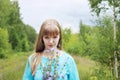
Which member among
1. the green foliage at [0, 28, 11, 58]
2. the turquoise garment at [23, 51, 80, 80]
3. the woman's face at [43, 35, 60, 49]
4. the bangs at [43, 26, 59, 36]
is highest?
the bangs at [43, 26, 59, 36]

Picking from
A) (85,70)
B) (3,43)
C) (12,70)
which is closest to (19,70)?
(12,70)

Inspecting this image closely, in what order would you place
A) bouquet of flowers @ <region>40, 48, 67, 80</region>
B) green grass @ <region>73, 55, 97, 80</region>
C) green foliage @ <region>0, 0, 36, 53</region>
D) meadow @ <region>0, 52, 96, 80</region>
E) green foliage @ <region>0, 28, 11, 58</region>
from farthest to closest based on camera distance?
green foliage @ <region>0, 0, 36, 53</region> < green foliage @ <region>0, 28, 11, 58</region> < green grass @ <region>73, 55, 97, 80</region> < meadow @ <region>0, 52, 96, 80</region> < bouquet of flowers @ <region>40, 48, 67, 80</region>

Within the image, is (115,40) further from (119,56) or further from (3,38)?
(3,38)

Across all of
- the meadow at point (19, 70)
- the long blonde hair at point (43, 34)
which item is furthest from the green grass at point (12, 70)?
A: the long blonde hair at point (43, 34)

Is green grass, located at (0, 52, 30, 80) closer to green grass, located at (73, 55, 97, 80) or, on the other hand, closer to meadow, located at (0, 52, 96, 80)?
meadow, located at (0, 52, 96, 80)

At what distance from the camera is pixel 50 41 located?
12.2 feet

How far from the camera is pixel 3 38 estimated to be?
52875 millimetres

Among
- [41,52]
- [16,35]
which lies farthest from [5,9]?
[41,52]

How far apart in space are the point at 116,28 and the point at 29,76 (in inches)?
478

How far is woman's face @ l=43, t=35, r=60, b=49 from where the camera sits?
3.72 metres

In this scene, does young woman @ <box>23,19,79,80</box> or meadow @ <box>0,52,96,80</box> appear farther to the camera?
meadow @ <box>0,52,96,80</box>

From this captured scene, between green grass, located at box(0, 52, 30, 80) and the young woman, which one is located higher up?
the young woman

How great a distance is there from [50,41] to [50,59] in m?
0.15

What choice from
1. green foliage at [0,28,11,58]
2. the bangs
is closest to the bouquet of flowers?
the bangs
